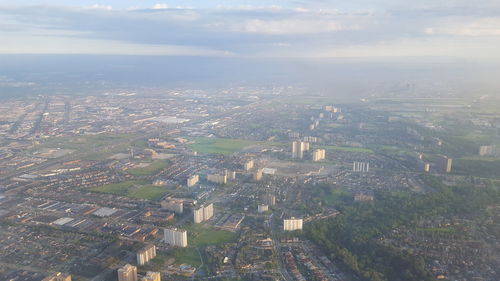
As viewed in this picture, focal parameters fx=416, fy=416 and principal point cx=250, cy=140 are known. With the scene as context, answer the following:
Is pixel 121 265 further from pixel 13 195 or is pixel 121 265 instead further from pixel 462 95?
pixel 462 95

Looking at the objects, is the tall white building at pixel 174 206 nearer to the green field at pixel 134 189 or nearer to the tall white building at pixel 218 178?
the green field at pixel 134 189

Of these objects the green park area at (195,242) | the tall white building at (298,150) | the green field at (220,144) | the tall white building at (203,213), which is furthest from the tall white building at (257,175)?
the green park area at (195,242)

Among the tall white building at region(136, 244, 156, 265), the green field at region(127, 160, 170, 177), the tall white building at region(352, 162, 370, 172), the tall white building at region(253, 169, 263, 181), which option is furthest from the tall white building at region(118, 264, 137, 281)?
the tall white building at region(352, 162, 370, 172)

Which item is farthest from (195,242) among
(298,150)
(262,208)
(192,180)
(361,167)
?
(298,150)

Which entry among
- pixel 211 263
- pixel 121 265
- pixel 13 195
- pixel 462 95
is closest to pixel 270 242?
pixel 211 263

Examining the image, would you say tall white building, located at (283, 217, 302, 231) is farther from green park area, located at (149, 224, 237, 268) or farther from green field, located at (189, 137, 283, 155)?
green field, located at (189, 137, 283, 155)

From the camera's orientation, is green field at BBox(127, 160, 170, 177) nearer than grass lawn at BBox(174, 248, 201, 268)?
No

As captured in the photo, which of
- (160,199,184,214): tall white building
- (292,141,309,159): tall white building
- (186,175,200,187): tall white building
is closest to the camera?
(160,199,184,214): tall white building
